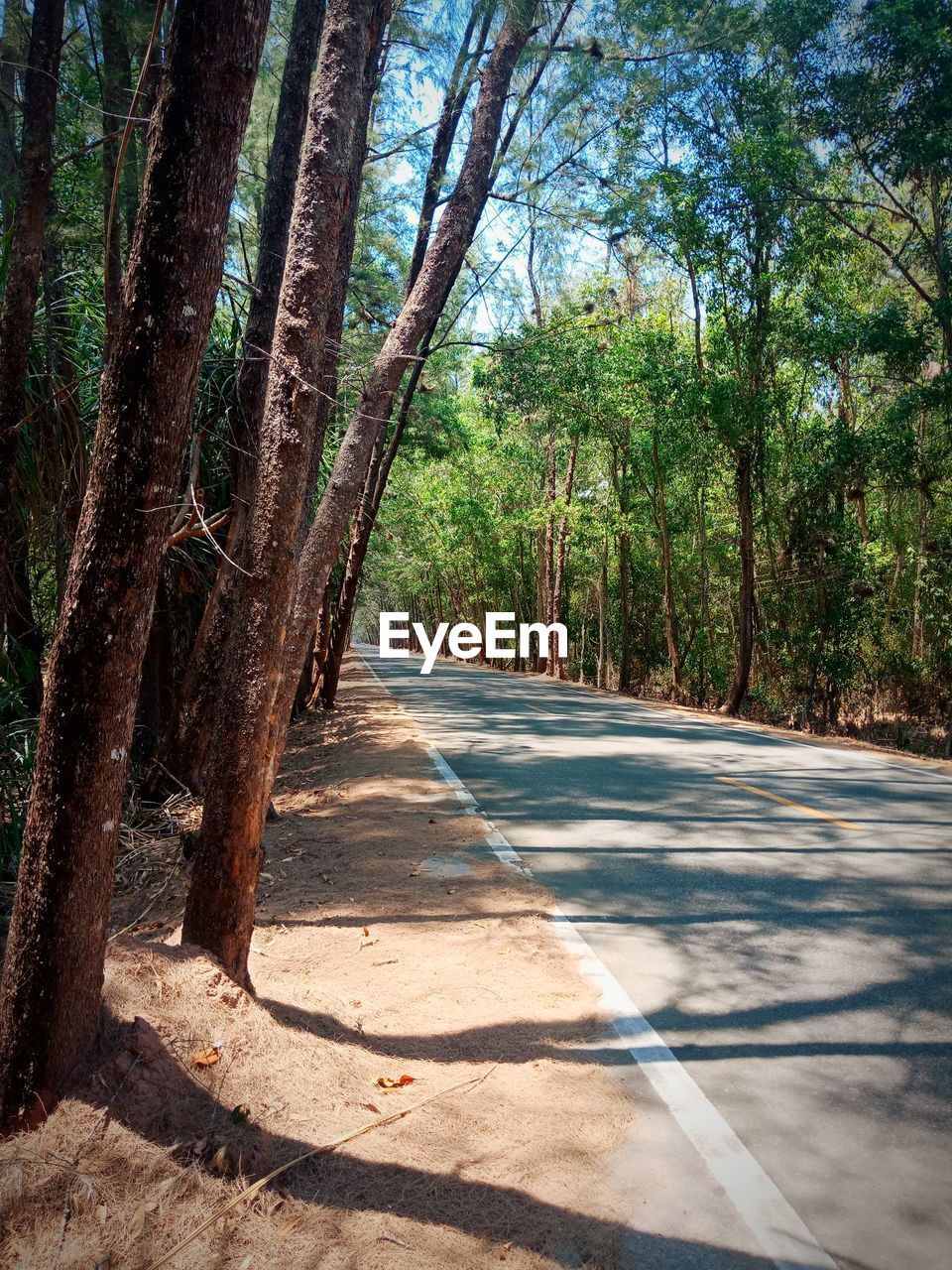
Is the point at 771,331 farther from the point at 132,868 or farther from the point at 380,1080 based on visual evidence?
the point at 380,1080

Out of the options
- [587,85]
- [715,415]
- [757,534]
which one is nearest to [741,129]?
[715,415]

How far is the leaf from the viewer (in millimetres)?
3934

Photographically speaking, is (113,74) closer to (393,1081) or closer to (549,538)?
(393,1081)

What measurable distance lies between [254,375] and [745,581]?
56.3 feet

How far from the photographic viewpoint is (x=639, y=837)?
8.16 metres

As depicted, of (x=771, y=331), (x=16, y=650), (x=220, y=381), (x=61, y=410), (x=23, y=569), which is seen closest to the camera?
(x=61, y=410)

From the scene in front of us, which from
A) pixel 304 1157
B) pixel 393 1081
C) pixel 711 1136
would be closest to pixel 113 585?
pixel 304 1157

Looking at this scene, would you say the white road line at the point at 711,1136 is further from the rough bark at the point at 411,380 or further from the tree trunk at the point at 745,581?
the tree trunk at the point at 745,581

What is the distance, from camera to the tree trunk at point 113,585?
10.2ft

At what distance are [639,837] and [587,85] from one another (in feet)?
34.4

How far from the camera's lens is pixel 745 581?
23.2m

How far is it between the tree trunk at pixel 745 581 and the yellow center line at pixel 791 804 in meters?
12.8

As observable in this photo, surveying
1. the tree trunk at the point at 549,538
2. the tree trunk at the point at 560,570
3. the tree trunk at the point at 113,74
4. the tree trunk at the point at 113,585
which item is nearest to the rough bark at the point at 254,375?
the tree trunk at the point at 113,74

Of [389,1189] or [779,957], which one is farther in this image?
[779,957]
